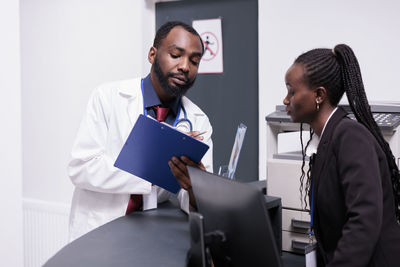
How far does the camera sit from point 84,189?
1500mm

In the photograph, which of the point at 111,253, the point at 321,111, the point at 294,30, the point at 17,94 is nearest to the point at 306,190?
the point at 321,111

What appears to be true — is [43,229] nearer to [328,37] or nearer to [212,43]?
[212,43]

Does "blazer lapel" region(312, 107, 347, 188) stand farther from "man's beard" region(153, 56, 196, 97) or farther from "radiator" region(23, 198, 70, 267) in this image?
"radiator" region(23, 198, 70, 267)

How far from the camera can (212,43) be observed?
247 cm

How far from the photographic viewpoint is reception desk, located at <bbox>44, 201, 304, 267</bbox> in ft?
3.26

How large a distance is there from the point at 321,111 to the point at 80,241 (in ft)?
2.47

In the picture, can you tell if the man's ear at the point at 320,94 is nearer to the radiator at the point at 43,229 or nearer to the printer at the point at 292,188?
the printer at the point at 292,188

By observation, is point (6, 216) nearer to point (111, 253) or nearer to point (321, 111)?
point (111, 253)

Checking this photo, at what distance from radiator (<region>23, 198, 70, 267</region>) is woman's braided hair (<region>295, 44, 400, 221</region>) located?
232 centimetres

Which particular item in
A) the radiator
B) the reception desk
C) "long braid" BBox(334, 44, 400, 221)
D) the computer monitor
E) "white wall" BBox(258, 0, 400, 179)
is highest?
"white wall" BBox(258, 0, 400, 179)

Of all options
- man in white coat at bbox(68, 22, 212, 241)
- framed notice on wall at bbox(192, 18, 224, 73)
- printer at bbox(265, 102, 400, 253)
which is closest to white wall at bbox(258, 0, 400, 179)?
framed notice on wall at bbox(192, 18, 224, 73)

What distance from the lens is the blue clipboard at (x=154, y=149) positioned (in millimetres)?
1116

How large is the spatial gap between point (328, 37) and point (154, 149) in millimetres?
1270

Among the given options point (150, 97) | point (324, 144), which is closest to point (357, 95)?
point (324, 144)
